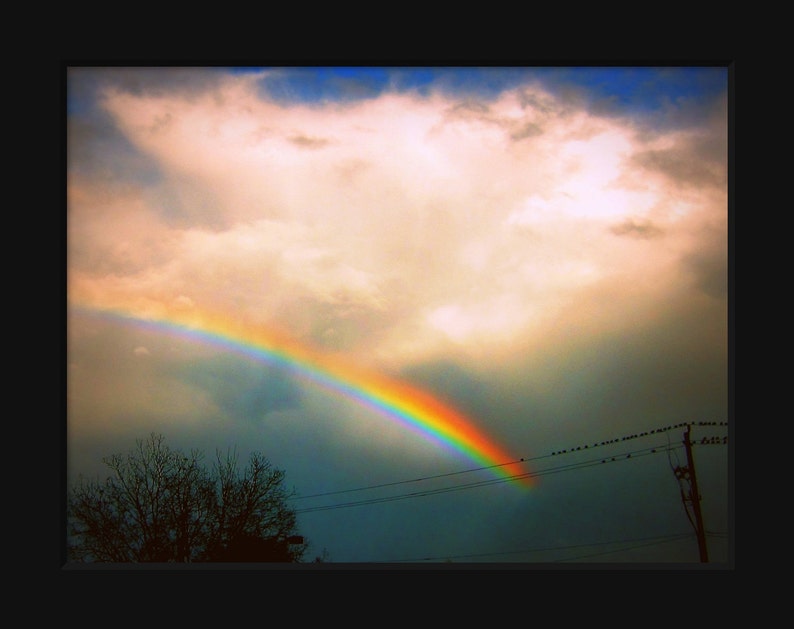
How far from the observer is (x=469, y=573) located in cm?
754
